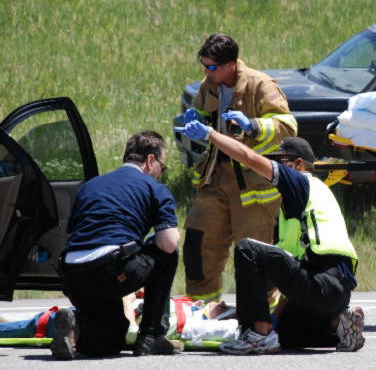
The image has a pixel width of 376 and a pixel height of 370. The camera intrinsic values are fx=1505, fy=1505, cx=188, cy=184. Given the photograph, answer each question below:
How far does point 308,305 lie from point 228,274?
4309 mm

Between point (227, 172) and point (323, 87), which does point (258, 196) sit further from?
point (323, 87)

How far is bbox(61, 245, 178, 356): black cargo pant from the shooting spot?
25.4ft

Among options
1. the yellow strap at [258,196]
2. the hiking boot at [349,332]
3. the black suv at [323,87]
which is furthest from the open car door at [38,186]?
the black suv at [323,87]

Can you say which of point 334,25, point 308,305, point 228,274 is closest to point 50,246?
point 308,305

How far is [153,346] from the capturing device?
7.90 meters

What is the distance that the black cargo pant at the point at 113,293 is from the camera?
7.75 meters

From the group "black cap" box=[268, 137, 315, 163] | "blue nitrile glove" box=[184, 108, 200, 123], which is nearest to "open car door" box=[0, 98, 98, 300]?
"blue nitrile glove" box=[184, 108, 200, 123]

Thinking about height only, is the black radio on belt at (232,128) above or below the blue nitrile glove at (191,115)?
below

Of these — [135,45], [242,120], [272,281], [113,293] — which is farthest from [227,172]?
[135,45]

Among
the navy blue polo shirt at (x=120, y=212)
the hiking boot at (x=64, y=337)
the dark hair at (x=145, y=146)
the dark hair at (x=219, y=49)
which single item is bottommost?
the hiking boot at (x=64, y=337)

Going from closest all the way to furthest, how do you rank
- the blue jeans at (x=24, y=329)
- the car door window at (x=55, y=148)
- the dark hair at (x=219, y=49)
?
the blue jeans at (x=24, y=329) → the dark hair at (x=219, y=49) → the car door window at (x=55, y=148)

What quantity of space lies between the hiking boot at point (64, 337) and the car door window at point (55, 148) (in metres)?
1.70

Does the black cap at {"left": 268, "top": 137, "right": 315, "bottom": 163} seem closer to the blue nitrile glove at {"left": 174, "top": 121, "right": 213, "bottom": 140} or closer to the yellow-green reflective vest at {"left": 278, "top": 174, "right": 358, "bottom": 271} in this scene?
the yellow-green reflective vest at {"left": 278, "top": 174, "right": 358, "bottom": 271}

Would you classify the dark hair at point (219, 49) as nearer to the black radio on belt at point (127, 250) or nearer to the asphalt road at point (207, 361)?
the black radio on belt at point (127, 250)
